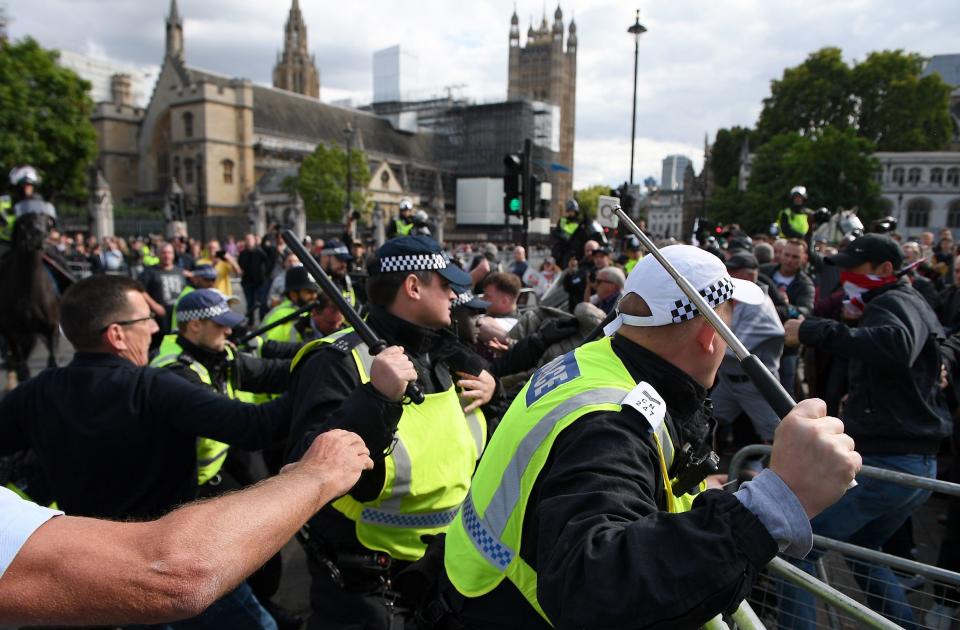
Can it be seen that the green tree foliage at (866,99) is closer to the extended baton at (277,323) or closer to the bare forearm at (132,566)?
the extended baton at (277,323)

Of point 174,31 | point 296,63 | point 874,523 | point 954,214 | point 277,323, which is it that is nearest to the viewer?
point 874,523

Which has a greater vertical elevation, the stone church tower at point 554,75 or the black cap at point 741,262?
→ the stone church tower at point 554,75

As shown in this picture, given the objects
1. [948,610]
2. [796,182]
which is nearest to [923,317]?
[948,610]

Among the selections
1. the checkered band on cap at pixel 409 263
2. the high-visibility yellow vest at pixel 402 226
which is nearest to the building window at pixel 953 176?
the high-visibility yellow vest at pixel 402 226

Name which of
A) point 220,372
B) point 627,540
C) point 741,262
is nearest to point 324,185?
point 741,262

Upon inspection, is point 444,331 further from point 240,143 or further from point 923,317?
point 240,143

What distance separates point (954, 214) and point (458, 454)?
7994 centimetres

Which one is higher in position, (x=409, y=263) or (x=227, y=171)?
(x=227, y=171)

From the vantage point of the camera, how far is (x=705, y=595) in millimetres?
1312

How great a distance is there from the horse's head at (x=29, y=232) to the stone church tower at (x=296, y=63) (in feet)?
311

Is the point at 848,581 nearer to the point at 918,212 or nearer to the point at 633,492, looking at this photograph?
the point at 633,492

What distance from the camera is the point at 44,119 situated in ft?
133

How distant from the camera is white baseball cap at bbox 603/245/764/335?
1878 mm

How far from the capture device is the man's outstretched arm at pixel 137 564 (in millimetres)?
1124
